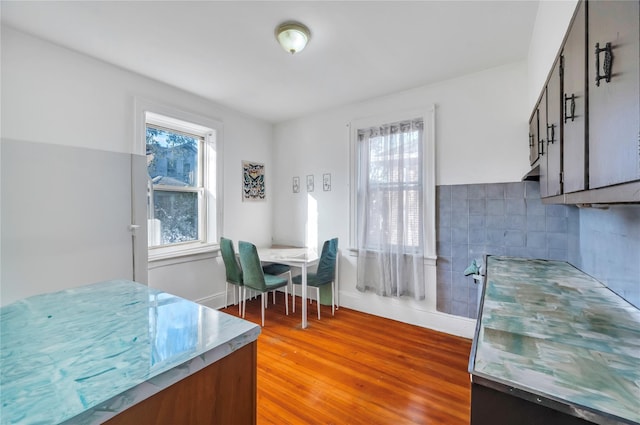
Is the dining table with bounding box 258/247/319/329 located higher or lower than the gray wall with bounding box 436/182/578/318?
lower

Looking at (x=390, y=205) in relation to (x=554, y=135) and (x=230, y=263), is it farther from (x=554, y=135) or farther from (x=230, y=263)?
(x=230, y=263)

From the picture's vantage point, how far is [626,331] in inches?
37.4

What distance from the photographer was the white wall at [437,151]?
7.92 feet

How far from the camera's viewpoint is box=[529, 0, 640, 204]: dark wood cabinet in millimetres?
613

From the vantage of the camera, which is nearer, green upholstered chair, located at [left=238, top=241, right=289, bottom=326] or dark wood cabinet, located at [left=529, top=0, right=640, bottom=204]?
dark wood cabinet, located at [left=529, top=0, right=640, bottom=204]

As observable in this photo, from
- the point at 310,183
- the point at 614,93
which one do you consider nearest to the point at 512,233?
the point at 614,93

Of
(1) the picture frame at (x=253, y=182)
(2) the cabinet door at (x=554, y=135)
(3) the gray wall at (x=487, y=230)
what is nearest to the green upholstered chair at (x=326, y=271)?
(3) the gray wall at (x=487, y=230)

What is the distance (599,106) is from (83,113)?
325 centimetres

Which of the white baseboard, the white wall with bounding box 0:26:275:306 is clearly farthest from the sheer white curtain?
the white wall with bounding box 0:26:275:306

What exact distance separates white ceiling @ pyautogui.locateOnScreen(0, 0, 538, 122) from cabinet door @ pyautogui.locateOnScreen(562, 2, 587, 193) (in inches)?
38.6

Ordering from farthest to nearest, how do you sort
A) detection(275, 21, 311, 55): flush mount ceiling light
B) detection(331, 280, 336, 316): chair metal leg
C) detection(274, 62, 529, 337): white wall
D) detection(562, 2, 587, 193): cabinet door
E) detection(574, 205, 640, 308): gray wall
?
detection(331, 280, 336, 316): chair metal leg
detection(274, 62, 529, 337): white wall
detection(275, 21, 311, 55): flush mount ceiling light
detection(574, 205, 640, 308): gray wall
detection(562, 2, 587, 193): cabinet door

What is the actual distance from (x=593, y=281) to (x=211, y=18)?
299cm

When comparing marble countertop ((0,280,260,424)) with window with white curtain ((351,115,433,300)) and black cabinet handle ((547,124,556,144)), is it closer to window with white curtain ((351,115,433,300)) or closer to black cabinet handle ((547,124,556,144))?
black cabinet handle ((547,124,556,144))

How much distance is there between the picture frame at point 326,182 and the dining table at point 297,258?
871 mm
